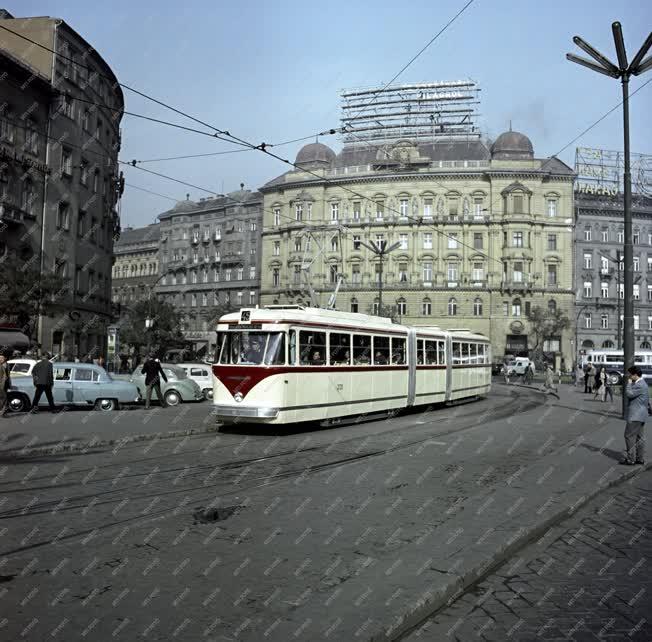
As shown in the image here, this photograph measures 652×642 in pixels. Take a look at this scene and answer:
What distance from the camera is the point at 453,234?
7831cm

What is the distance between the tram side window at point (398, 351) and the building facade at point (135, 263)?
84.6 metres

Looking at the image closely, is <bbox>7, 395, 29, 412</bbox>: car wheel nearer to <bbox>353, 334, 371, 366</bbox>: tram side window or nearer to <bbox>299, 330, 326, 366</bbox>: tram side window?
<bbox>299, 330, 326, 366</bbox>: tram side window

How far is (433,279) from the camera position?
7862cm

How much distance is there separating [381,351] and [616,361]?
4534 cm

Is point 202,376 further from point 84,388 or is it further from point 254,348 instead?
point 254,348

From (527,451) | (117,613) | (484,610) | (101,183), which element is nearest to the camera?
(117,613)

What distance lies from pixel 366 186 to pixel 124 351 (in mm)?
32625

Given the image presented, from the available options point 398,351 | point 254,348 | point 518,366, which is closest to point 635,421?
point 254,348

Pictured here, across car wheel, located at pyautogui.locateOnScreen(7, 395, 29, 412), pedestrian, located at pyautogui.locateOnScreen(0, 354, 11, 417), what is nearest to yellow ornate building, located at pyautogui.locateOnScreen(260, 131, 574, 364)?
car wheel, located at pyautogui.locateOnScreen(7, 395, 29, 412)

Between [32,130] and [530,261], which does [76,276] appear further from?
[530,261]

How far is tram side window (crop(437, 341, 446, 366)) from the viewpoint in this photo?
2451 centimetres

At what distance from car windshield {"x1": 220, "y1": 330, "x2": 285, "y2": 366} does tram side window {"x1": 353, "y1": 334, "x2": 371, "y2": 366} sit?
3130 mm

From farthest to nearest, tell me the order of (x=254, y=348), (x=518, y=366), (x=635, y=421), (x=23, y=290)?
(x=518, y=366) < (x=23, y=290) < (x=254, y=348) < (x=635, y=421)

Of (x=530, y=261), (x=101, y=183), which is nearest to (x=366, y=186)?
(x=530, y=261)
